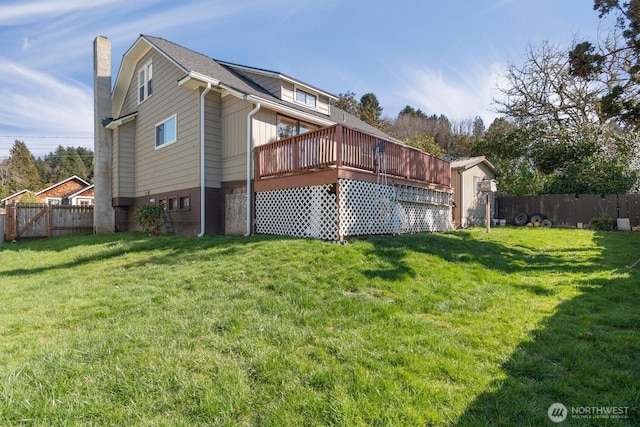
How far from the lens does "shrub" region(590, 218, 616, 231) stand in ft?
46.4

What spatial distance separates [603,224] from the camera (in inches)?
563

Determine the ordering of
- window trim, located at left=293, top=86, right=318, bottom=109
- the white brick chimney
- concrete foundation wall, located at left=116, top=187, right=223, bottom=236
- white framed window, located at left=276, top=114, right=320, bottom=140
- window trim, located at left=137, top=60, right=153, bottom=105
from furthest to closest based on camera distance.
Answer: the white brick chimney
window trim, located at left=137, top=60, right=153, bottom=105
window trim, located at left=293, top=86, right=318, bottom=109
white framed window, located at left=276, top=114, right=320, bottom=140
concrete foundation wall, located at left=116, top=187, right=223, bottom=236

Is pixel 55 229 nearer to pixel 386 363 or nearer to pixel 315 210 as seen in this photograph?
pixel 315 210

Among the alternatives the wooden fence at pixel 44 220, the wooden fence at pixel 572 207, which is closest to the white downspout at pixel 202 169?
the wooden fence at pixel 44 220

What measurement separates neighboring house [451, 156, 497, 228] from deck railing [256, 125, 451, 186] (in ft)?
16.2

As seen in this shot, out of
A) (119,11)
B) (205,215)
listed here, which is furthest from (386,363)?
(119,11)

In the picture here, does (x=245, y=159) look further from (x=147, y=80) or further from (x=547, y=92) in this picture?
(x=547, y=92)

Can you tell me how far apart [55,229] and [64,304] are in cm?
1281

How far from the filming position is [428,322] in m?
3.93

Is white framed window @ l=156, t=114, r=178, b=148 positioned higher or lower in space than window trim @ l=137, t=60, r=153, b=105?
lower

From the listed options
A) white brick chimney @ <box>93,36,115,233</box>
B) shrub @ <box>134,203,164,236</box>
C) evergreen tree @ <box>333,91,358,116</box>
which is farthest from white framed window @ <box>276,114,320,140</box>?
evergreen tree @ <box>333,91,358,116</box>

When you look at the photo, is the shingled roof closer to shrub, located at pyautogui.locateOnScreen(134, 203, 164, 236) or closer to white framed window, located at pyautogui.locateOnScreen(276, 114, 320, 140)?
white framed window, located at pyautogui.locateOnScreen(276, 114, 320, 140)

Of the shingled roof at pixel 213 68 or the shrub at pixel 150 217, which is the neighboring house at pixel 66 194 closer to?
the shingled roof at pixel 213 68

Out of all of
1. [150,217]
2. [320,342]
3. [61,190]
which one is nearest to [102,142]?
[150,217]
